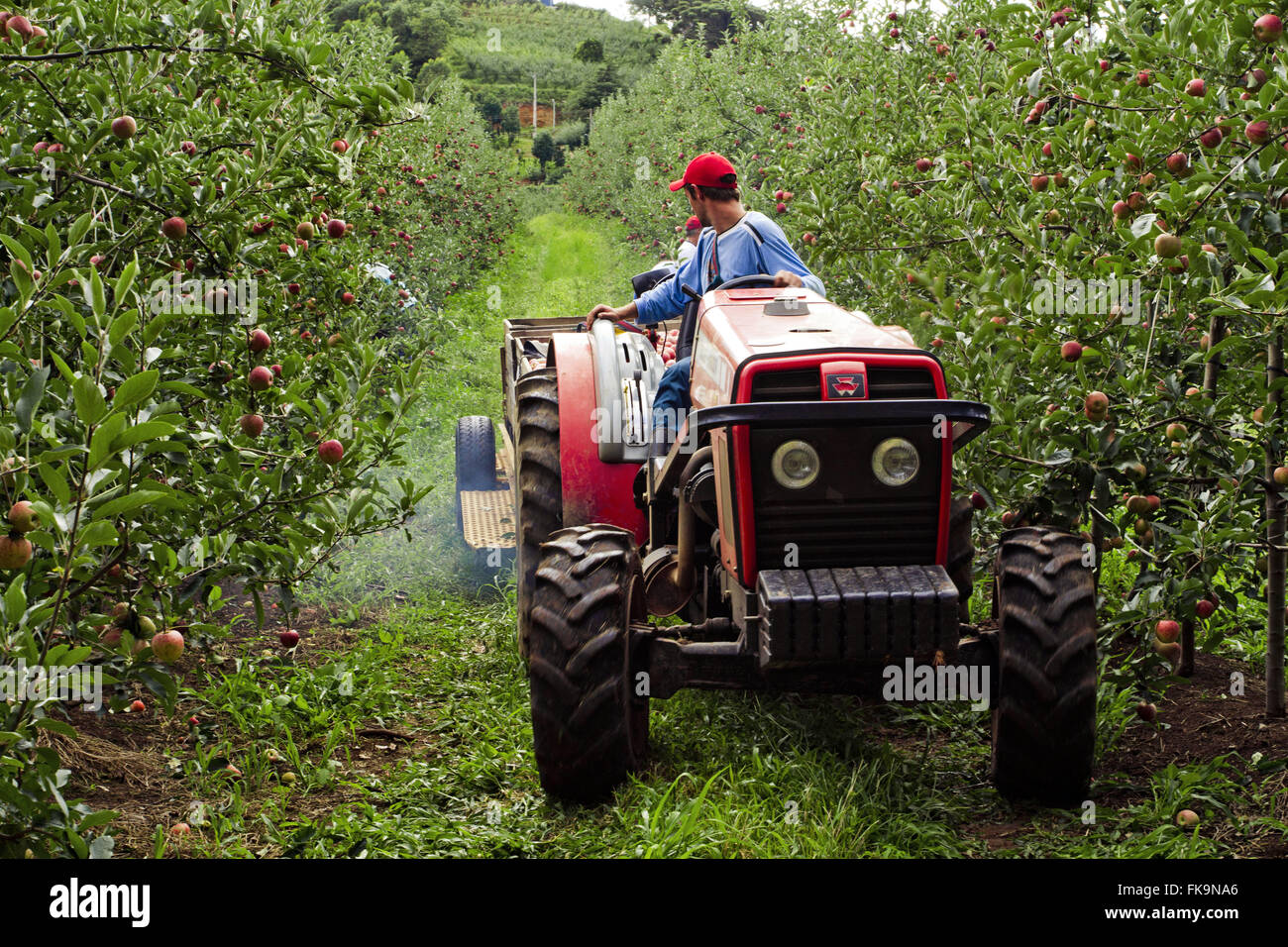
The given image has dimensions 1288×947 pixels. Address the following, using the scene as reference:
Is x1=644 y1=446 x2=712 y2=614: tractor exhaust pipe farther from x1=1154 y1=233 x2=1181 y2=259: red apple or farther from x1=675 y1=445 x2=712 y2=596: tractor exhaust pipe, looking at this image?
x1=1154 y1=233 x2=1181 y2=259: red apple

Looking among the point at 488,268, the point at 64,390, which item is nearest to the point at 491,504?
the point at 64,390

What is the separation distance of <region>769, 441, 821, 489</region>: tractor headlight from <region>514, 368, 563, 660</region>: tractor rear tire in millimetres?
1574

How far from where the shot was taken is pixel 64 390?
245cm

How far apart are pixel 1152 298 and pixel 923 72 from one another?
4.39 metres

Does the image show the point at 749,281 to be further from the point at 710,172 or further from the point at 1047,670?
the point at 1047,670

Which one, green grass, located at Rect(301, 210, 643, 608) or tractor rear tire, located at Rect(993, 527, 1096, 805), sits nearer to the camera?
tractor rear tire, located at Rect(993, 527, 1096, 805)

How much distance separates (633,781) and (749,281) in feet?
6.60

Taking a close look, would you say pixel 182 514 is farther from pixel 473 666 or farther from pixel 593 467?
pixel 473 666

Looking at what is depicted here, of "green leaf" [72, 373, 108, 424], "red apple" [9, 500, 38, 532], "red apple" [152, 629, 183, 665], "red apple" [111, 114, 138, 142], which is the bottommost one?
"red apple" [152, 629, 183, 665]

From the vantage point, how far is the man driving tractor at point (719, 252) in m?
4.73

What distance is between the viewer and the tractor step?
6.61 metres

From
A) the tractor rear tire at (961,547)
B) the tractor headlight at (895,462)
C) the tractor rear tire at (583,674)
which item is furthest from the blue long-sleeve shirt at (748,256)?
the tractor rear tire at (583,674)
